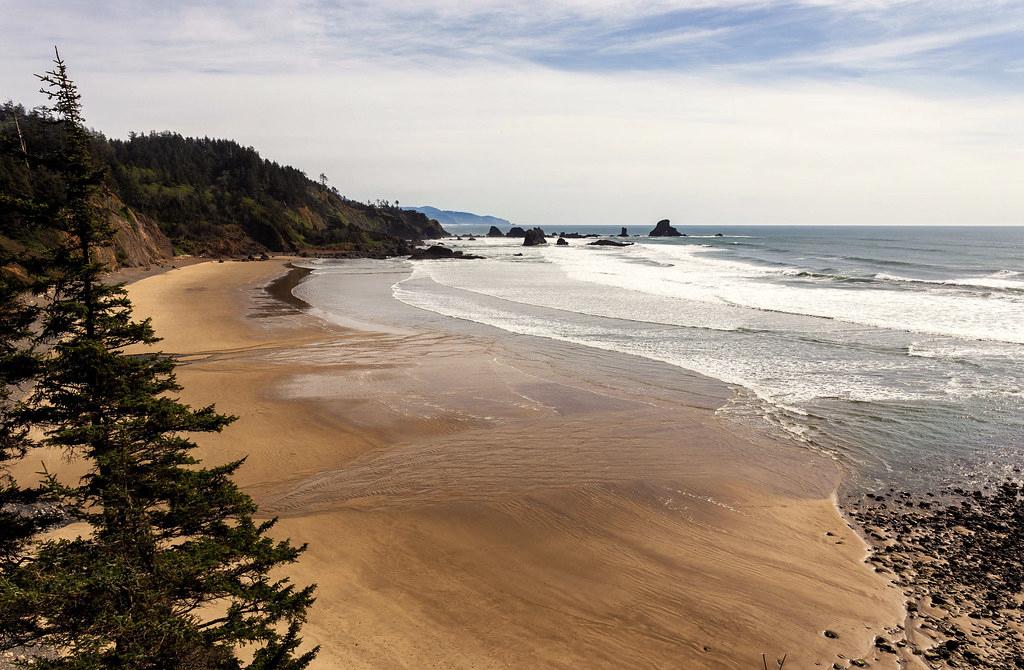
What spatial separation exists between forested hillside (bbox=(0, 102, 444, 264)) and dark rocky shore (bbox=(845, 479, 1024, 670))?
1979 inches

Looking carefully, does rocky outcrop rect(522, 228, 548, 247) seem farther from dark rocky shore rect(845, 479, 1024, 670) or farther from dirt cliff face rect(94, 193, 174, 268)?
dark rocky shore rect(845, 479, 1024, 670)

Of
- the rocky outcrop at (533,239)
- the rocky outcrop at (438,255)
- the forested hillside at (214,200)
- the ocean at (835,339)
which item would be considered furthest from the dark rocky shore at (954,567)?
the rocky outcrop at (533,239)

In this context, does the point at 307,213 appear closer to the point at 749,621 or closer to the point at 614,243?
the point at 614,243

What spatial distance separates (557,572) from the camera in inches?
380

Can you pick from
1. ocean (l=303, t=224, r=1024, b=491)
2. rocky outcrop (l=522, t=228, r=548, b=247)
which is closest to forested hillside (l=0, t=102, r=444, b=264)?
ocean (l=303, t=224, r=1024, b=491)

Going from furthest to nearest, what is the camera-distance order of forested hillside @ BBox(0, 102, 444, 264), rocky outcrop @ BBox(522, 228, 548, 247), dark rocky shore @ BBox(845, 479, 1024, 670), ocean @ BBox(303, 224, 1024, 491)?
1. rocky outcrop @ BBox(522, 228, 548, 247)
2. forested hillside @ BBox(0, 102, 444, 264)
3. ocean @ BBox(303, 224, 1024, 491)
4. dark rocky shore @ BBox(845, 479, 1024, 670)

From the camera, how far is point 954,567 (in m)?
9.51

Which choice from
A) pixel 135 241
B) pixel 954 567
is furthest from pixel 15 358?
pixel 135 241

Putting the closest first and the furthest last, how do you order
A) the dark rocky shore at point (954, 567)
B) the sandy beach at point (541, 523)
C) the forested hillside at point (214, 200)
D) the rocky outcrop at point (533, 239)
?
the dark rocky shore at point (954, 567) → the sandy beach at point (541, 523) → the forested hillside at point (214, 200) → the rocky outcrop at point (533, 239)

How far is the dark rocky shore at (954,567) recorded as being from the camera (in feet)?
25.5

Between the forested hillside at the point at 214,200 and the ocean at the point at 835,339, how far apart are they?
88.4 ft

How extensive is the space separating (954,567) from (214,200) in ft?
336

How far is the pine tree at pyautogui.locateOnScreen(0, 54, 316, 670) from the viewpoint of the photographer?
463cm

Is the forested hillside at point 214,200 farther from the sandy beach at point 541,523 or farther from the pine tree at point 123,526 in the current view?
the pine tree at point 123,526
